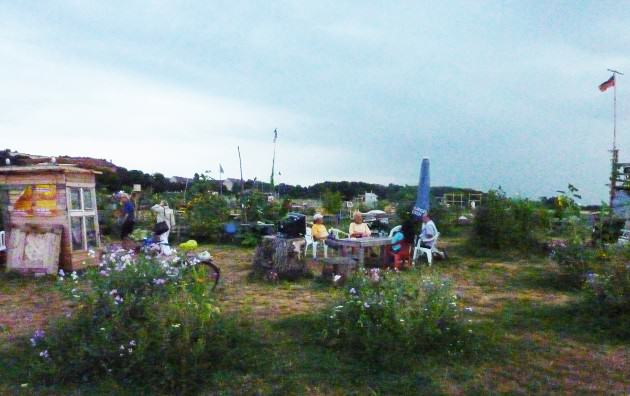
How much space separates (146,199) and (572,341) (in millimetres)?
15032

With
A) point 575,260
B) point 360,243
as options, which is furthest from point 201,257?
point 575,260

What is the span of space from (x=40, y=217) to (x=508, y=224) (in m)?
9.25

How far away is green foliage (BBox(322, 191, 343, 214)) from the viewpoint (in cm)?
2027

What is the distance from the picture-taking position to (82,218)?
32.4ft

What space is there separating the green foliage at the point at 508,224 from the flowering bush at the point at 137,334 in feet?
29.0

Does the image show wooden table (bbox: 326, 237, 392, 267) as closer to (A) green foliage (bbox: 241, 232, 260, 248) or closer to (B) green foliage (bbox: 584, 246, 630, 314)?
(A) green foliage (bbox: 241, 232, 260, 248)

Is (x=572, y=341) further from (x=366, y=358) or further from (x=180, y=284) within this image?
(x=180, y=284)

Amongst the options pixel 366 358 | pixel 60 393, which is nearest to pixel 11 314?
pixel 60 393

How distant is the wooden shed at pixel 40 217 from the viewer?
916 centimetres

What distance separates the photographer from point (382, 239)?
10.0 metres

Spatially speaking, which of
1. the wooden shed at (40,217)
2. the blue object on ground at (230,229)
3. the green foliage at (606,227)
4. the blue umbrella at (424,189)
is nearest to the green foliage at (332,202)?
the blue object on ground at (230,229)

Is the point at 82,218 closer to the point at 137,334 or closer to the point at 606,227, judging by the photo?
the point at 137,334

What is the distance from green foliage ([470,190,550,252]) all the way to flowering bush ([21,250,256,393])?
883cm

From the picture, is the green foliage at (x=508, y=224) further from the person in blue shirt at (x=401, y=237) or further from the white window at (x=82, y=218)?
the white window at (x=82, y=218)
